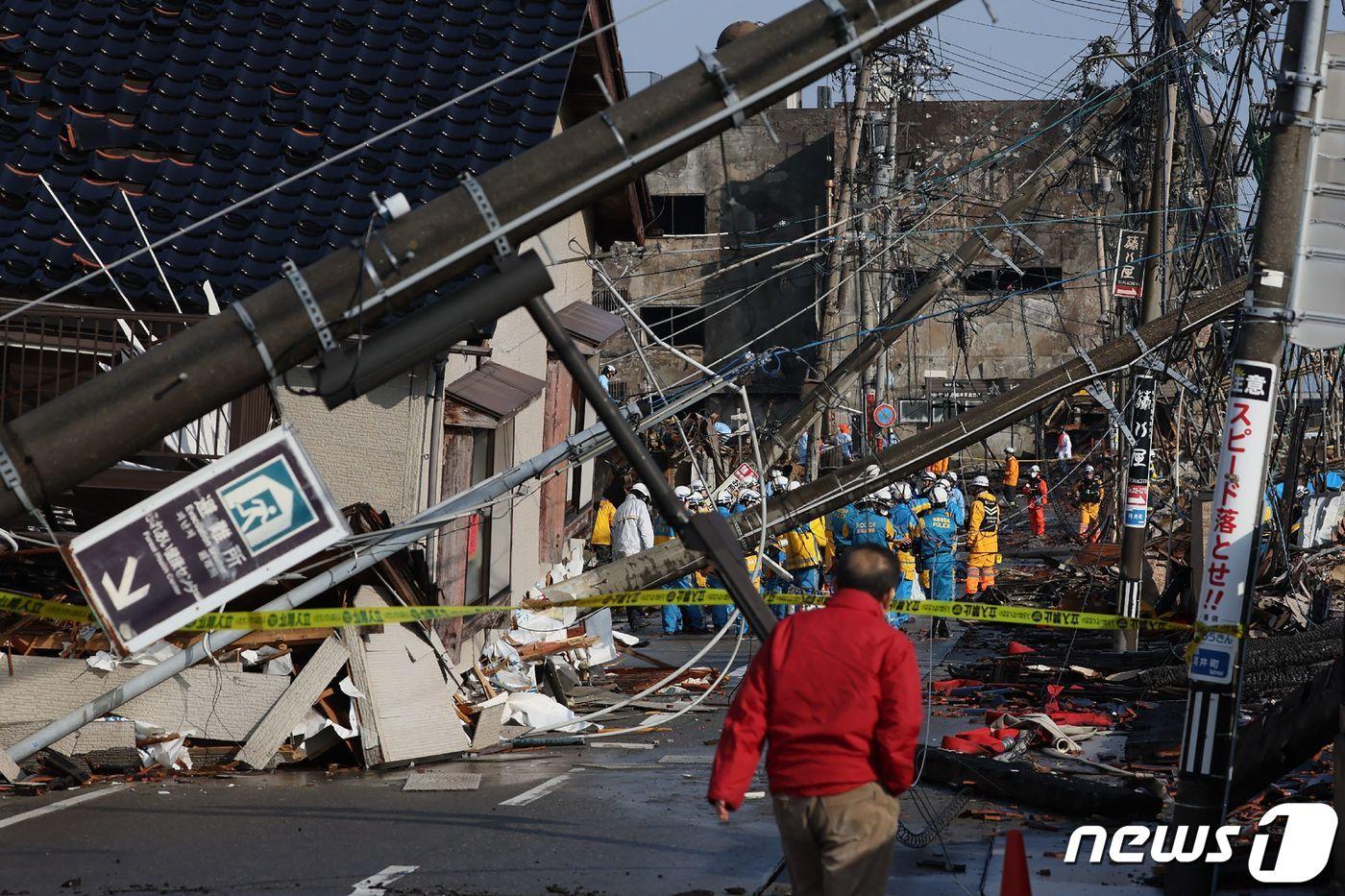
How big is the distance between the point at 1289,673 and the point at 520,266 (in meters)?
8.55

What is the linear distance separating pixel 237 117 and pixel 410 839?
7936 millimetres

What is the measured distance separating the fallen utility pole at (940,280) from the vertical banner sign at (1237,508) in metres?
8.16

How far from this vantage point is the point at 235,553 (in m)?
5.36

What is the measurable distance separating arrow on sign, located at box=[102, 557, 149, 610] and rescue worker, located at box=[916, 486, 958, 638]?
15768 mm

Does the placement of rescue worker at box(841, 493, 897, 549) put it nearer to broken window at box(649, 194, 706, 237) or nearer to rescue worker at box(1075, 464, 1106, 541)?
rescue worker at box(1075, 464, 1106, 541)

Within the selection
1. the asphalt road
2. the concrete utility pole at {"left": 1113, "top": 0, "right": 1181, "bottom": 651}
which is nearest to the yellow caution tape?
the asphalt road

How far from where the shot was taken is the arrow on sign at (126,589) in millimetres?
5273

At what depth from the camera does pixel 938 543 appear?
2012 centimetres

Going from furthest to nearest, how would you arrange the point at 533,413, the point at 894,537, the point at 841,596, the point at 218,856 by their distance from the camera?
the point at 894,537 → the point at 533,413 → the point at 218,856 → the point at 841,596

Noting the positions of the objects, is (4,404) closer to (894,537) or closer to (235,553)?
(235,553)

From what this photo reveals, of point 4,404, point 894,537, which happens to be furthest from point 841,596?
point 894,537

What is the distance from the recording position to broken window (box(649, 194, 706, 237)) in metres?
46.3

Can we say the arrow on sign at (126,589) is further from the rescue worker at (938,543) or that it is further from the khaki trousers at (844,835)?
the rescue worker at (938,543)

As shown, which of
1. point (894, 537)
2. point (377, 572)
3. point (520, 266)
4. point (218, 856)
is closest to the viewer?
point (520, 266)
